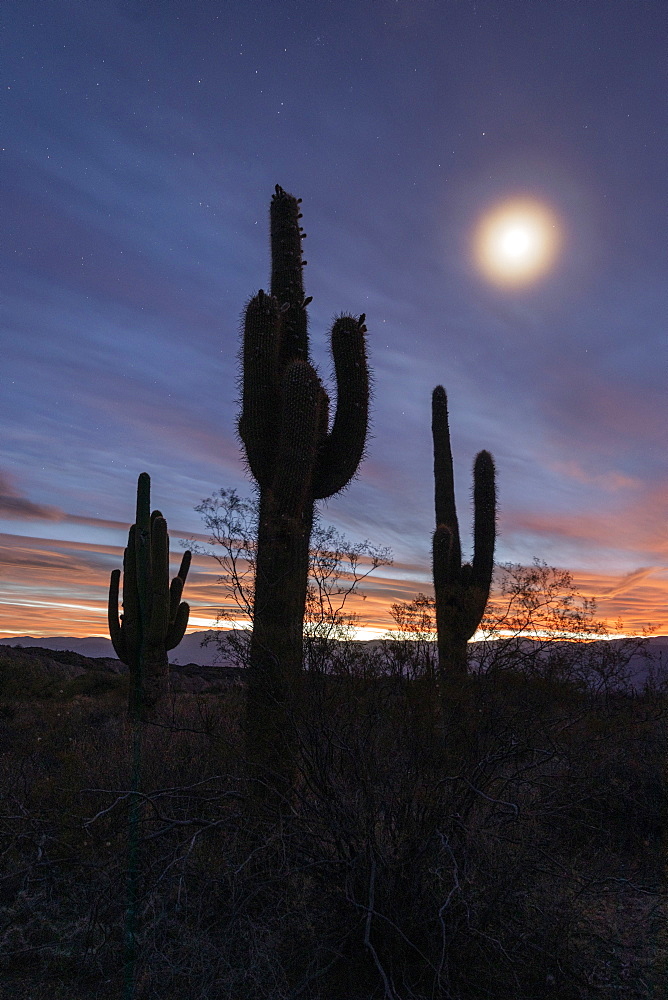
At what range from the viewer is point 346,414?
7547 mm

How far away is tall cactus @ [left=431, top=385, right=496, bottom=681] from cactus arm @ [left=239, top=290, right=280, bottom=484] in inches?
146

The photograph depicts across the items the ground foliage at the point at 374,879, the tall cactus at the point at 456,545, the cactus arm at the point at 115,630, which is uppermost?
the tall cactus at the point at 456,545

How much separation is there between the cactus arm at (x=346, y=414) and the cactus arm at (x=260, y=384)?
0.71m

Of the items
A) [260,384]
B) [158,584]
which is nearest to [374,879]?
[260,384]

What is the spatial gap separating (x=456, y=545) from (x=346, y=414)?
15.0ft

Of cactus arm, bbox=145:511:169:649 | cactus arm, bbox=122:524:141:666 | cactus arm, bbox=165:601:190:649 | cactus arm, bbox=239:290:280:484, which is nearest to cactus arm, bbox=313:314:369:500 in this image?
cactus arm, bbox=239:290:280:484

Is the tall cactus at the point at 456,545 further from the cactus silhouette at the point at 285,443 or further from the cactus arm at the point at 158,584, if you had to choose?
the cactus arm at the point at 158,584

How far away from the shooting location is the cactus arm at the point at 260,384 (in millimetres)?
6988

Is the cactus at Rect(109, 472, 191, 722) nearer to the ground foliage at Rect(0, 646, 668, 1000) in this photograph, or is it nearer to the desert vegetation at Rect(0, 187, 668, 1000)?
the desert vegetation at Rect(0, 187, 668, 1000)

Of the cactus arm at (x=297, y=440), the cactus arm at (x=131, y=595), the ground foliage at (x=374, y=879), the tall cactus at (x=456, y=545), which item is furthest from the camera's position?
the cactus arm at (x=131, y=595)

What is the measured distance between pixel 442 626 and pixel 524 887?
16.6 ft

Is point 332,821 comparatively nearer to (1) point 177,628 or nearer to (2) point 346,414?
(2) point 346,414

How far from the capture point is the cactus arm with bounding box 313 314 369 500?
7352 millimetres

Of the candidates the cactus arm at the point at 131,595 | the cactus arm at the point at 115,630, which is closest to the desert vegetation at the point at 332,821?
the cactus arm at the point at 131,595
